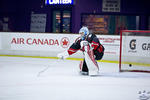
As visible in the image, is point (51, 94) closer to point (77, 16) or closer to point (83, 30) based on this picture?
point (83, 30)

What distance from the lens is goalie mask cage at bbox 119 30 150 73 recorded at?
30.0 feet

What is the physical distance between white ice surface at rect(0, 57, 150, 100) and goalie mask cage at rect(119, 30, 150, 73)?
50 centimetres

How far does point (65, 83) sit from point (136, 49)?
130 inches

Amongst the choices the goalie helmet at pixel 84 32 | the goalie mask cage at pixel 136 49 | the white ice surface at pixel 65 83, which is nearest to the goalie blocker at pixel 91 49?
the goalie helmet at pixel 84 32

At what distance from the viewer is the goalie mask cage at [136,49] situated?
9156 mm

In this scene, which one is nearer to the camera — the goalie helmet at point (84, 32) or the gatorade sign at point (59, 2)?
the goalie helmet at point (84, 32)

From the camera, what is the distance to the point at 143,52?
9.16m

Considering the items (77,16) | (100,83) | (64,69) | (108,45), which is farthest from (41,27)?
(100,83)

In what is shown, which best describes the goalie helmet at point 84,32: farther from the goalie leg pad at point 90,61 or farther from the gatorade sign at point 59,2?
the gatorade sign at point 59,2

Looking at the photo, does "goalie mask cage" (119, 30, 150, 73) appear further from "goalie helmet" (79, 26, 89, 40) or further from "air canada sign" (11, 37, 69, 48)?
"air canada sign" (11, 37, 69, 48)

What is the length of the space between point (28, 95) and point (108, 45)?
5.43 m

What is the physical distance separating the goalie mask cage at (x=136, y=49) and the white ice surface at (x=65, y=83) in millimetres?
505

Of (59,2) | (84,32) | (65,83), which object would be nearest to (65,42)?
(84,32)

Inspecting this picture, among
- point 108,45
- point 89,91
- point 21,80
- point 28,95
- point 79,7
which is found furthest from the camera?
point 79,7
